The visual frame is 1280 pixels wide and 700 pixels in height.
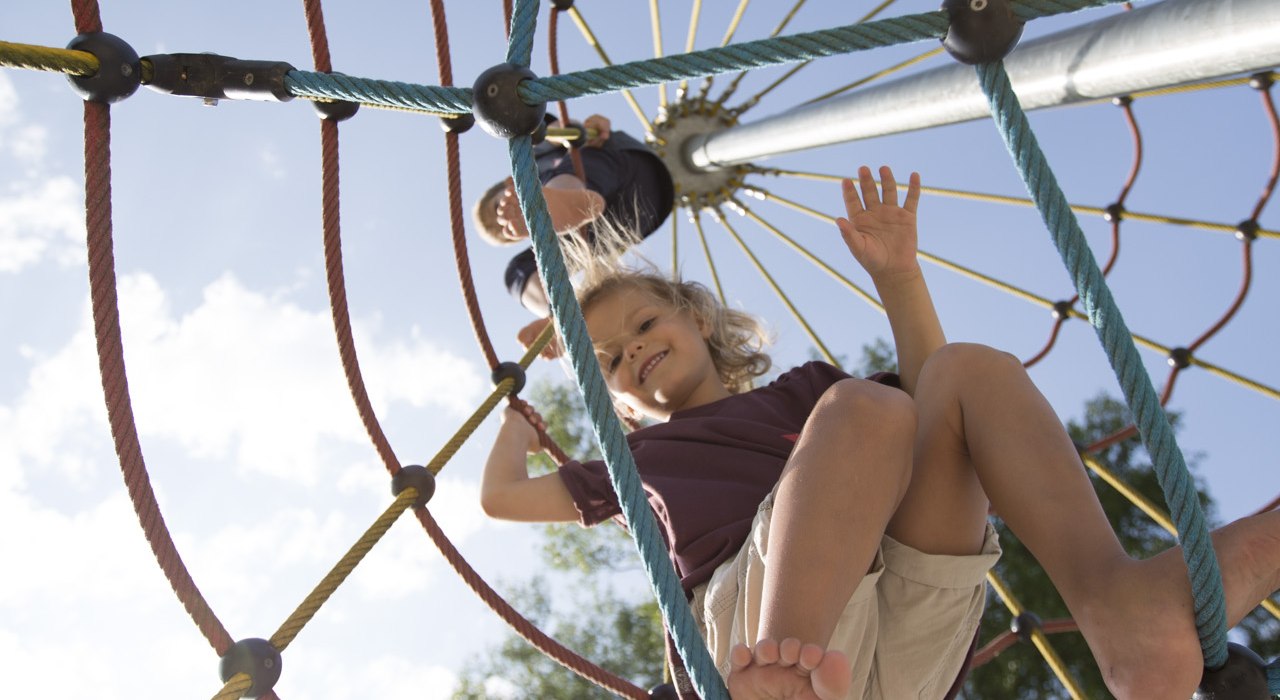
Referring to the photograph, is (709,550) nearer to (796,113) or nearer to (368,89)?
(368,89)

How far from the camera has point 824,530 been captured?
135 cm

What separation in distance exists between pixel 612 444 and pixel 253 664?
27.2 inches

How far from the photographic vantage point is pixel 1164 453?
3.84 ft

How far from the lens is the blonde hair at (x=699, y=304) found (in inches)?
98.1

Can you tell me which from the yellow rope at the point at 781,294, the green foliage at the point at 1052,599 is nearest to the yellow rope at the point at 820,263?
the yellow rope at the point at 781,294

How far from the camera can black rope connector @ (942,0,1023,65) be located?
129 cm

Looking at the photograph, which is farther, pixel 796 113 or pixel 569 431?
pixel 569 431

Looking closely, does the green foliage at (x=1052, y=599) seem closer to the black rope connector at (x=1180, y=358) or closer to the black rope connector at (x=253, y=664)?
the black rope connector at (x=1180, y=358)

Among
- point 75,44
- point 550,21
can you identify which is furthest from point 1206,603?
point 550,21

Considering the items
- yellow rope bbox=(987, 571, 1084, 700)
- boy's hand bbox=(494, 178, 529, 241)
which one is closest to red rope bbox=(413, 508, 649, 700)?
yellow rope bbox=(987, 571, 1084, 700)

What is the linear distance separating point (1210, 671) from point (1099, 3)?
0.71m

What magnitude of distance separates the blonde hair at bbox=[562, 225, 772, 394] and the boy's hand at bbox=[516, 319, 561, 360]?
40 centimetres

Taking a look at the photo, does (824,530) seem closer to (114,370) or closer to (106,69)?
(114,370)

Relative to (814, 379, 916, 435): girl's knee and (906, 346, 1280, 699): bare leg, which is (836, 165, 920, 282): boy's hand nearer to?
(906, 346, 1280, 699): bare leg
